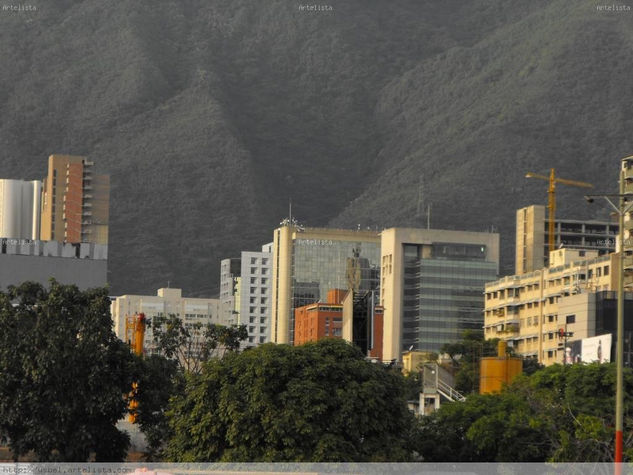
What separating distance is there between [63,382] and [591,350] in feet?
177

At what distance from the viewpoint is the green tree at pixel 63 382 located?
78875mm

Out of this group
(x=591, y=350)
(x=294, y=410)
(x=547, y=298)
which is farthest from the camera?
(x=547, y=298)

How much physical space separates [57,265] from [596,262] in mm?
62354

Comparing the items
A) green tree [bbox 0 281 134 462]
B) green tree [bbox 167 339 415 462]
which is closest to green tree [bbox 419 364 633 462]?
green tree [bbox 167 339 415 462]

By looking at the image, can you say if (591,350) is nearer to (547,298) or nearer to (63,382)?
(63,382)

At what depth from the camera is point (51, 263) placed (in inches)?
6329

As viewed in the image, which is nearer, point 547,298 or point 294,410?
point 294,410

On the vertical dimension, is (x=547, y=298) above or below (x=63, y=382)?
above

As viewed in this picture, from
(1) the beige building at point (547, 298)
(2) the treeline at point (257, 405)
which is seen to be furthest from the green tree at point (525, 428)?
(1) the beige building at point (547, 298)

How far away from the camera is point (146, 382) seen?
272 ft

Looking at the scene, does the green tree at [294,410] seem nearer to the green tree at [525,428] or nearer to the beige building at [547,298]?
the green tree at [525,428]

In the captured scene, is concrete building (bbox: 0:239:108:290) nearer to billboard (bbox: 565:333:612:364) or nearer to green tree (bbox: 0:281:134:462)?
billboard (bbox: 565:333:612:364)

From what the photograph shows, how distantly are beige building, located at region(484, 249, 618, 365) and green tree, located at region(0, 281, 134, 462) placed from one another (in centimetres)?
8213

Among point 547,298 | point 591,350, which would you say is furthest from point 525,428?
point 547,298
